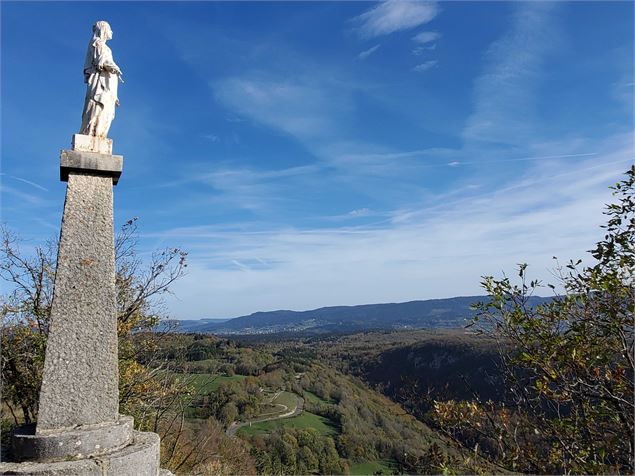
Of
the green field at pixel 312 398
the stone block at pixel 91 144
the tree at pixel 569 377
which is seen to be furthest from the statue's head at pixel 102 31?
the green field at pixel 312 398

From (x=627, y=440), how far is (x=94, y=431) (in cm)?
404

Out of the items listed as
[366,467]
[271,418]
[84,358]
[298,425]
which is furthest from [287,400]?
[84,358]

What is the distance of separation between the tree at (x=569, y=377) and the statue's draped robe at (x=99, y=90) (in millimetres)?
4080

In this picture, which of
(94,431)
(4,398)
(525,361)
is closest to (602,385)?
(525,361)

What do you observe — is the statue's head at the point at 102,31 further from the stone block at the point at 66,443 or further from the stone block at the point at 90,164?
the stone block at the point at 66,443

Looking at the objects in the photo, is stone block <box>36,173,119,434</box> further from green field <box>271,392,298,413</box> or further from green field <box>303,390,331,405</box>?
green field <box>303,390,331,405</box>

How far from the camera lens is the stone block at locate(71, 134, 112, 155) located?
4.09 m

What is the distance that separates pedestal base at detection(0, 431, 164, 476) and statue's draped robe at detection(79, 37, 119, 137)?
9.49 ft

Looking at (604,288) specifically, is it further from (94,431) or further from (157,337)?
(157,337)

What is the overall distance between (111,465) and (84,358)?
0.91 m

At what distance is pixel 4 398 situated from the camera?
25.3 feet

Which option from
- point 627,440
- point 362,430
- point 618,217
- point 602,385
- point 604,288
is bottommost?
point 362,430

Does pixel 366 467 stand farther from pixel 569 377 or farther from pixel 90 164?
pixel 90 164

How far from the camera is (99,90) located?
4238 mm
